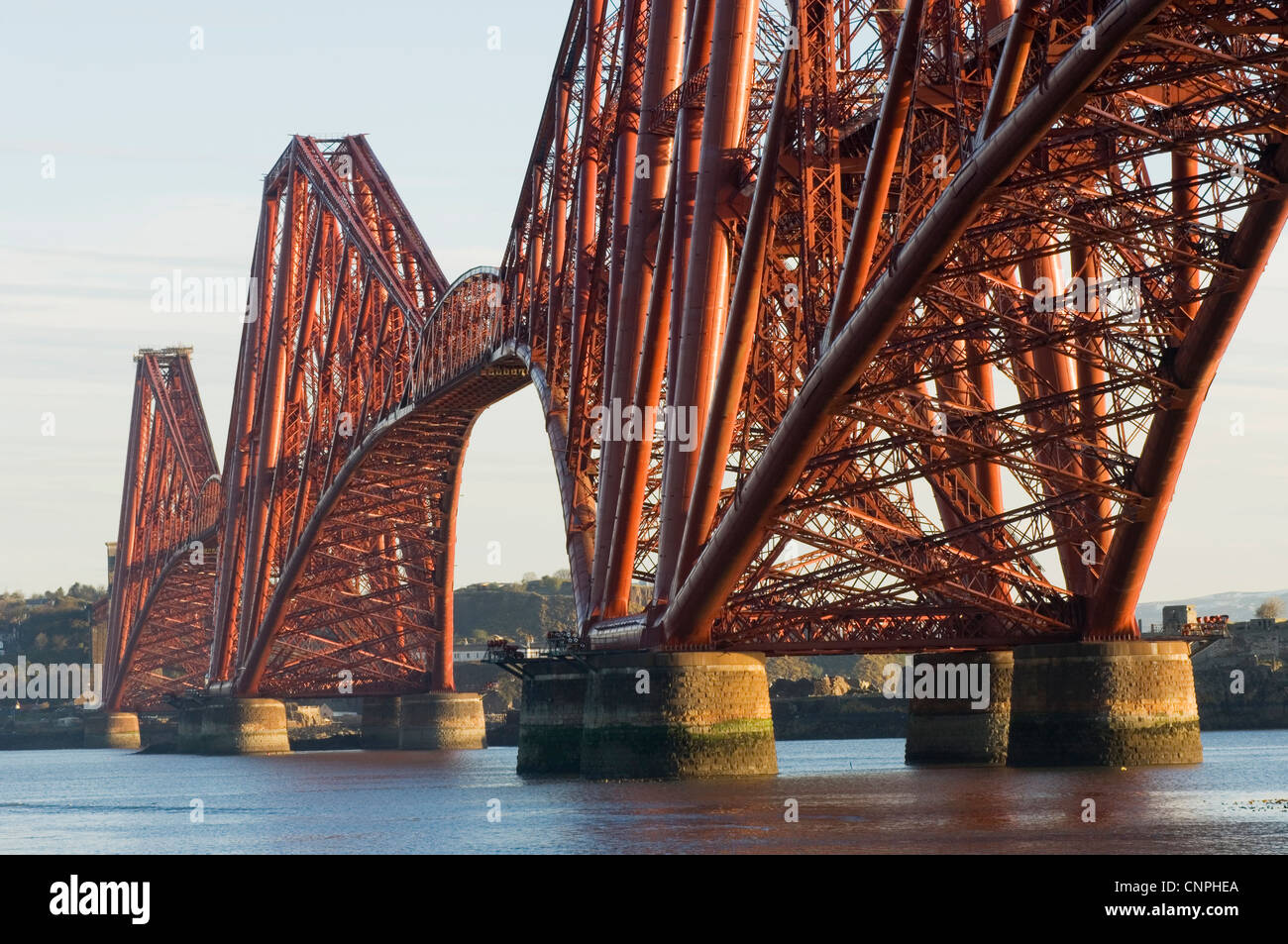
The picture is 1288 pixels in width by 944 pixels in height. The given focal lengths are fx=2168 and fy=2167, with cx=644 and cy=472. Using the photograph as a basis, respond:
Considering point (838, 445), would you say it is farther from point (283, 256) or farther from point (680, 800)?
point (283, 256)

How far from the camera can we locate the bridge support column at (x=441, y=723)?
109 metres

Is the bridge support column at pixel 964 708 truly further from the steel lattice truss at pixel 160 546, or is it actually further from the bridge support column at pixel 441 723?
the steel lattice truss at pixel 160 546

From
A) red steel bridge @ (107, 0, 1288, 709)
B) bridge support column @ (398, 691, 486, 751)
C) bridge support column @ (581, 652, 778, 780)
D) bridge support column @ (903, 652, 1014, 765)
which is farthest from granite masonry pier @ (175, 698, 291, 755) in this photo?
bridge support column @ (581, 652, 778, 780)

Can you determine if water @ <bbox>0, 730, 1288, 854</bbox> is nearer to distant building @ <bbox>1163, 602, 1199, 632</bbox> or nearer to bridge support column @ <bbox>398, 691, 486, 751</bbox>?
distant building @ <bbox>1163, 602, 1199, 632</bbox>

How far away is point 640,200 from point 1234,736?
2326 inches

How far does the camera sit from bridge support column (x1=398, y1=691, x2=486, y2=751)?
10862cm

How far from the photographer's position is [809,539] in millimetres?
51688

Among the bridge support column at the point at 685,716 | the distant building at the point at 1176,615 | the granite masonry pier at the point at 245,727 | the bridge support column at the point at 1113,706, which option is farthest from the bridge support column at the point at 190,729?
the bridge support column at the point at 1113,706

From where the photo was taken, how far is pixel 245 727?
372 feet

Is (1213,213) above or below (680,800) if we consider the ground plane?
above

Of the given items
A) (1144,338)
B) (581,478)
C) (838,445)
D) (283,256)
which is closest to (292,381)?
(283,256)

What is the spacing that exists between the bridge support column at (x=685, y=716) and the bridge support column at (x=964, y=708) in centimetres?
1065

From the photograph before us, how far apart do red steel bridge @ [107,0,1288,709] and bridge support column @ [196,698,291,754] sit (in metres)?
30.9

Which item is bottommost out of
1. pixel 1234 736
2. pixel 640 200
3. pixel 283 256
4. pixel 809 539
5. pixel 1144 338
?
pixel 1234 736
